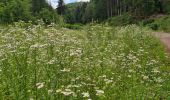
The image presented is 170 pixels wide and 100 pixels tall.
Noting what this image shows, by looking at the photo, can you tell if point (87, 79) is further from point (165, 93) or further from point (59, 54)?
point (165, 93)

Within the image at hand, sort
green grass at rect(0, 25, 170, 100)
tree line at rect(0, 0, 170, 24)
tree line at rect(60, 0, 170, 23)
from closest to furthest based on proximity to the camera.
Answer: green grass at rect(0, 25, 170, 100) → tree line at rect(0, 0, 170, 24) → tree line at rect(60, 0, 170, 23)

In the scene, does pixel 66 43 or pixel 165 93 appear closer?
pixel 66 43

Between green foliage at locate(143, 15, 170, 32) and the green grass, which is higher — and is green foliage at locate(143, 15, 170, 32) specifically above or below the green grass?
below

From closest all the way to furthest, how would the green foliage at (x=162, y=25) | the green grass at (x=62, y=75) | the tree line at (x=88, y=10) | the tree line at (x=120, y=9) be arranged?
the green grass at (x=62, y=75) → the green foliage at (x=162, y=25) → the tree line at (x=88, y=10) → the tree line at (x=120, y=9)

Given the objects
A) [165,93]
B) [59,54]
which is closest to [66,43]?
[59,54]

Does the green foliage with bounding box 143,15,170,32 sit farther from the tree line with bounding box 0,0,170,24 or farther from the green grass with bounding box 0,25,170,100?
the green grass with bounding box 0,25,170,100

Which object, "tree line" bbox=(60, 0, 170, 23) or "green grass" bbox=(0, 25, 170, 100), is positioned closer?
"green grass" bbox=(0, 25, 170, 100)

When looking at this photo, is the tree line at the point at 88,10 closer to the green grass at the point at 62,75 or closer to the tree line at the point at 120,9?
the tree line at the point at 120,9

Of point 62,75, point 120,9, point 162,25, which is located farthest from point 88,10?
point 62,75

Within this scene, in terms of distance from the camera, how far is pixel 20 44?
7223 millimetres

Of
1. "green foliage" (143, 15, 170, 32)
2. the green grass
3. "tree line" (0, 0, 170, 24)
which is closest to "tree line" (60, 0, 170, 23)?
"tree line" (0, 0, 170, 24)

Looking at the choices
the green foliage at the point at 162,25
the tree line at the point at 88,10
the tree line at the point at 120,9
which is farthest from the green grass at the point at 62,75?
the tree line at the point at 120,9

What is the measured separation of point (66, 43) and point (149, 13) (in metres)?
59.4

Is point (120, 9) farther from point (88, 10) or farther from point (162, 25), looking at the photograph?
point (162, 25)
